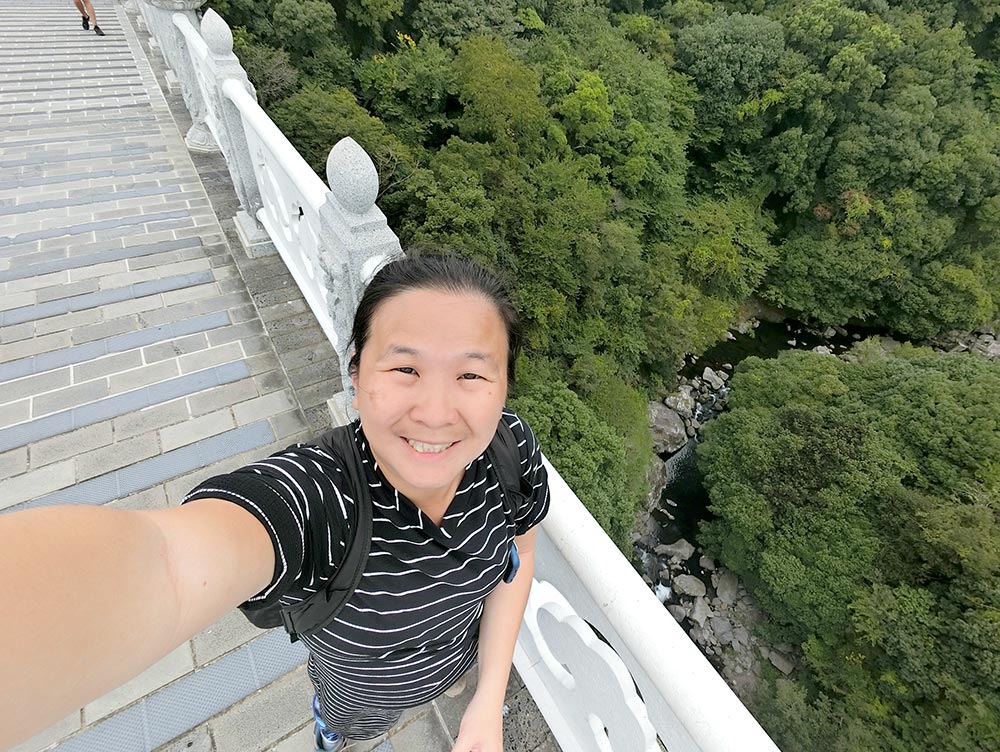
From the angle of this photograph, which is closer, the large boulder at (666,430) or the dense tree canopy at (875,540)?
the dense tree canopy at (875,540)

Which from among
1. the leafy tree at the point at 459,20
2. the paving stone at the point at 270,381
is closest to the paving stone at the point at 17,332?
the paving stone at the point at 270,381

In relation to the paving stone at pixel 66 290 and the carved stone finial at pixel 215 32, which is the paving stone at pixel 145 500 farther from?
the carved stone finial at pixel 215 32

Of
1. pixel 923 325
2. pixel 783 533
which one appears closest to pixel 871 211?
pixel 923 325

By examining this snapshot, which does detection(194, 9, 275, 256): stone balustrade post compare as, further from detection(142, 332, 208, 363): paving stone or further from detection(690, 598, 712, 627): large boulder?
detection(690, 598, 712, 627): large boulder

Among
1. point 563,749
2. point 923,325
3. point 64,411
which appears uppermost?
point 563,749

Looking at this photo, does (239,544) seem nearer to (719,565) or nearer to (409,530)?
(409,530)

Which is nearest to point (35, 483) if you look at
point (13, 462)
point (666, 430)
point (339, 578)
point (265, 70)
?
point (13, 462)

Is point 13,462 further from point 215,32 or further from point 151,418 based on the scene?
point 215,32
